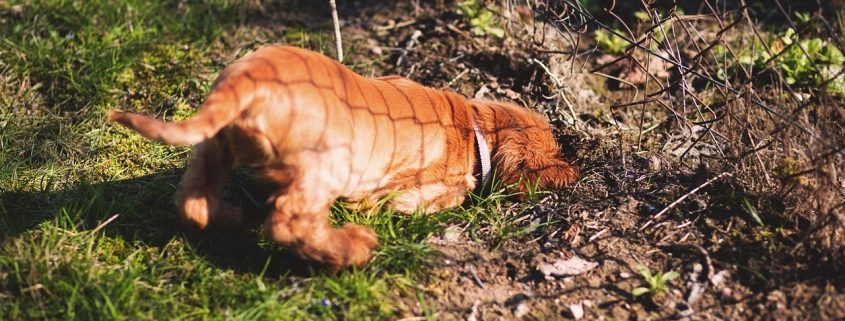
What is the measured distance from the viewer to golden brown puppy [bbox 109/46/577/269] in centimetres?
287

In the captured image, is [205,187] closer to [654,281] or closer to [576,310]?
[576,310]

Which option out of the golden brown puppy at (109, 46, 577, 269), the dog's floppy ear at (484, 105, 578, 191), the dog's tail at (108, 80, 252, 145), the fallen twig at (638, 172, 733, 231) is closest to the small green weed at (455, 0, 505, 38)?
the dog's floppy ear at (484, 105, 578, 191)

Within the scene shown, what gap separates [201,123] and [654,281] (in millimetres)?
1866

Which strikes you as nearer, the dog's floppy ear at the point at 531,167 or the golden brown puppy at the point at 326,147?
the golden brown puppy at the point at 326,147

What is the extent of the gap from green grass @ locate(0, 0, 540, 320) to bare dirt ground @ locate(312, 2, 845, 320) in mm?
180

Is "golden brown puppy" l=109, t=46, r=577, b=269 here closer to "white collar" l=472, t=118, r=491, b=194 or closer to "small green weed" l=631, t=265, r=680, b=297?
"white collar" l=472, t=118, r=491, b=194

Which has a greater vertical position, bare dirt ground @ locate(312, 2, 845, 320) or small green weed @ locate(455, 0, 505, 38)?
small green weed @ locate(455, 0, 505, 38)

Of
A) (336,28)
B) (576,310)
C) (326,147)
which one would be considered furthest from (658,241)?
(336,28)

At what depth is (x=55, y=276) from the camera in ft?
9.61

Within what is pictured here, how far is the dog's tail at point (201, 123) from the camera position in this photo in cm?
265

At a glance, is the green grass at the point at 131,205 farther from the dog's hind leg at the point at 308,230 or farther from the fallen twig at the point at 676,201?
the fallen twig at the point at 676,201

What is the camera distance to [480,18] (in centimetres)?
502

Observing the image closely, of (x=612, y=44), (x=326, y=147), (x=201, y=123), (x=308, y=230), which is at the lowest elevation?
(x=308, y=230)

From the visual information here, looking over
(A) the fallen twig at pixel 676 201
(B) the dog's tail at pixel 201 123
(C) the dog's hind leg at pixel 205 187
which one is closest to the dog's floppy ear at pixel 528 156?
(A) the fallen twig at pixel 676 201
